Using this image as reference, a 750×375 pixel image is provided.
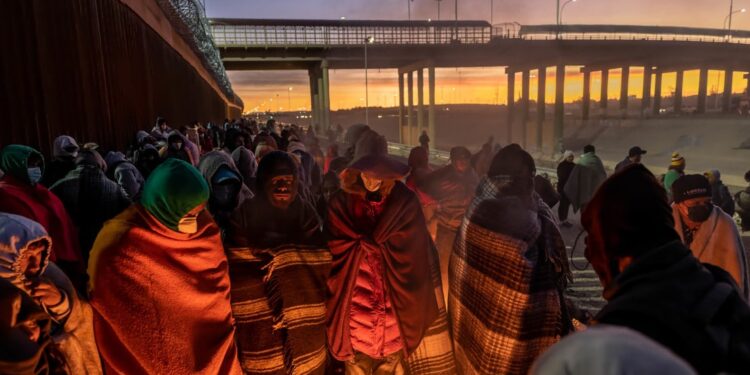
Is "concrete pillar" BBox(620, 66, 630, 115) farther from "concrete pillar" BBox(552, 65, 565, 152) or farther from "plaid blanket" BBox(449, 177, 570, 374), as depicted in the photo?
"plaid blanket" BBox(449, 177, 570, 374)

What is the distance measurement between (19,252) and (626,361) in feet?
7.18

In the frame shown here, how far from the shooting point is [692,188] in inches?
139

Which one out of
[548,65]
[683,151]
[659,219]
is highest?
[548,65]

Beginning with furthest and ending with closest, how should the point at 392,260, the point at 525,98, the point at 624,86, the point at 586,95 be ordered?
the point at 624,86 < the point at 586,95 < the point at 525,98 < the point at 392,260

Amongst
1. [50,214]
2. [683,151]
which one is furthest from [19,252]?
[683,151]

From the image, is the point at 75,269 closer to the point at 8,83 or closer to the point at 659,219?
the point at 8,83

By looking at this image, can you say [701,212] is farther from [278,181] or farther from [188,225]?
[188,225]

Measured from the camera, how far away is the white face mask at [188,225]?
253 centimetres

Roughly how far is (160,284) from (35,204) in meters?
1.66

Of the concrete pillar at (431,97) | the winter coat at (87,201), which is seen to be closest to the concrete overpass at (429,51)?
the concrete pillar at (431,97)

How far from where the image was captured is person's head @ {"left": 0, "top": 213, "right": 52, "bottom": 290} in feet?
6.33

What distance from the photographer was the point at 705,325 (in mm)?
1214

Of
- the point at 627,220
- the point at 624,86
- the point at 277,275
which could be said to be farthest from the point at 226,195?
the point at 624,86

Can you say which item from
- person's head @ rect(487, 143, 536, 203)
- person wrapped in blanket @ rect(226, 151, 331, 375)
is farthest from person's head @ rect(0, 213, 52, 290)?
person's head @ rect(487, 143, 536, 203)
